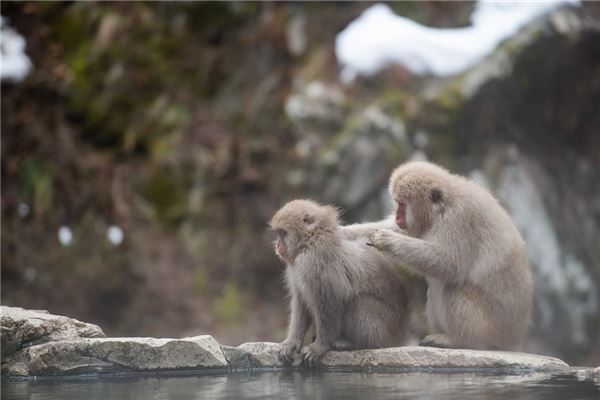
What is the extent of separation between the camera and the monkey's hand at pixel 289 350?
20.4 ft

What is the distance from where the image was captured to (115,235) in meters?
14.1

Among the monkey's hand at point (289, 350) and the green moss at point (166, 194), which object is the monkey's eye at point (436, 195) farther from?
the green moss at point (166, 194)

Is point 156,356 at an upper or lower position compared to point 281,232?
lower

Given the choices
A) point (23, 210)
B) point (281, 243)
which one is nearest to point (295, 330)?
point (281, 243)

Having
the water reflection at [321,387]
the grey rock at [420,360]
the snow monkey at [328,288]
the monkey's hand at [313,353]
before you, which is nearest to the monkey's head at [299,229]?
the snow monkey at [328,288]

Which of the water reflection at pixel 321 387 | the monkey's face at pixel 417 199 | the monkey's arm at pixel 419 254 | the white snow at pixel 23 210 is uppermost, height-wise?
the white snow at pixel 23 210

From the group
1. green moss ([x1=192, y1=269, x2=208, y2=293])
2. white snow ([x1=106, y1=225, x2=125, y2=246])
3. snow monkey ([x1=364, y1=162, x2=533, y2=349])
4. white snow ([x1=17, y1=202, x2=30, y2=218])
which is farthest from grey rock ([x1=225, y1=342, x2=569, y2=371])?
white snow ([x1=17, y1=202, x2=30, y2=218])

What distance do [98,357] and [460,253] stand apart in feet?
8.07

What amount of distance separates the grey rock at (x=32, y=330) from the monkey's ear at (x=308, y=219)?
5.31 ft

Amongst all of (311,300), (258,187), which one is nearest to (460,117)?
(258,187)

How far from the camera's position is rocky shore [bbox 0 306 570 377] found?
19.4 ft

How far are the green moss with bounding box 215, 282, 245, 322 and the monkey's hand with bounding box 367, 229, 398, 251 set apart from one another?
7308 mm

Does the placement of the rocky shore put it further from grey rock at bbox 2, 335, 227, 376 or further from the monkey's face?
the monkey's face

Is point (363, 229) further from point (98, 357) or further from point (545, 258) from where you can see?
point (545, 258)
